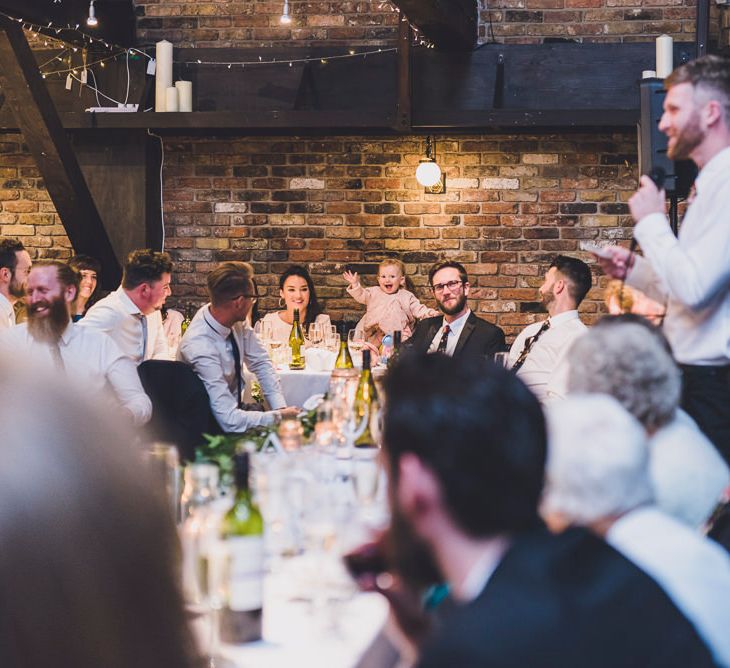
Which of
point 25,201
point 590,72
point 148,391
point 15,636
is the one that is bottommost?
point 148,391

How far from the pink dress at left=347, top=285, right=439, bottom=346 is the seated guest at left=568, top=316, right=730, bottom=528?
4.79 metres

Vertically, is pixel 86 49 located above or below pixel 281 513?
above

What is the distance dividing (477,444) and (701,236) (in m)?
1.60

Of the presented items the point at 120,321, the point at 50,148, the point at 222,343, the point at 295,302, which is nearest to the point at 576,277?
the point at 222,343

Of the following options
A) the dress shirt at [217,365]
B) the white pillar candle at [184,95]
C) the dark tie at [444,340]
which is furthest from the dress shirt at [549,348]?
the white pillar candle at [184,95]

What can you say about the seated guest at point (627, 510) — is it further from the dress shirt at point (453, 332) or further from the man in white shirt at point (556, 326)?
the dress shirt at point (453, 332)

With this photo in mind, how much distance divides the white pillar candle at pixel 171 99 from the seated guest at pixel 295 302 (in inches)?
52.1

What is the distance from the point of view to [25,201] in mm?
7352

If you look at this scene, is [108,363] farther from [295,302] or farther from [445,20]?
[445,20]

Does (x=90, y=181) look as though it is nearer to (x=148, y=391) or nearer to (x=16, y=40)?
(x=16, y=40)

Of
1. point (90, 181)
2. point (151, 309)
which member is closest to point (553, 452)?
point (151, 309)

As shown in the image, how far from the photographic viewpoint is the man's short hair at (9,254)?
5473mm

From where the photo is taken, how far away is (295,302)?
6.65 m

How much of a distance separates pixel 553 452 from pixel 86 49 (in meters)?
6.21
